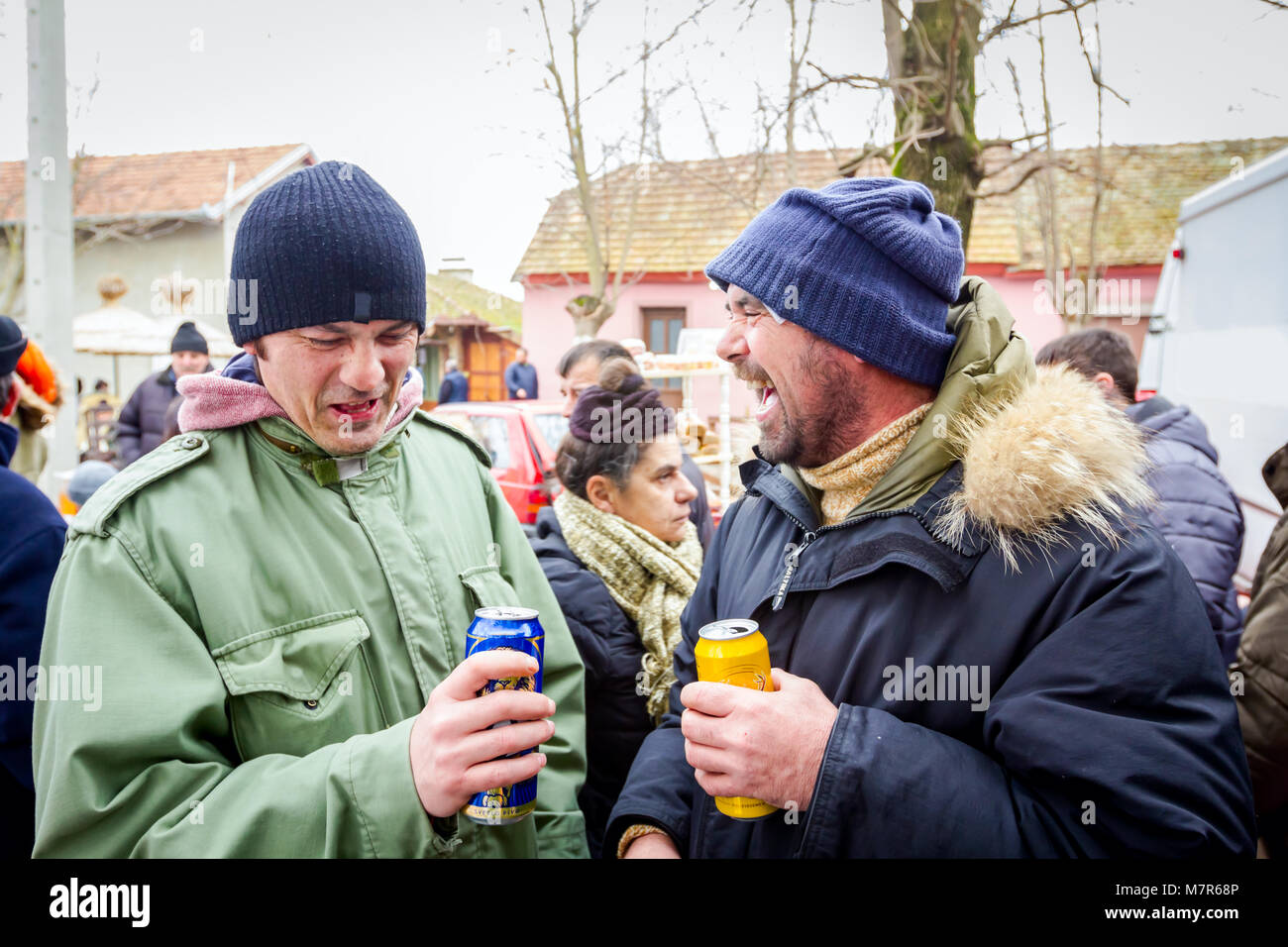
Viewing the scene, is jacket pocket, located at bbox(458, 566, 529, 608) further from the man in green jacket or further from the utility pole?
the utility pole

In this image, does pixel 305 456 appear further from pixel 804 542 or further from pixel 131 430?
pixel 131 430

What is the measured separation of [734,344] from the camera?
6.38 ft

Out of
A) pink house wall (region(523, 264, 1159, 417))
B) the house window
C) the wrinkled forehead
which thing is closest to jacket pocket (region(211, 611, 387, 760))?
the wrinkled forehead

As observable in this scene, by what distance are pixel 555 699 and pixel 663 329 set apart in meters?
17.3

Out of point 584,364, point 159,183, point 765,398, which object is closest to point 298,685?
point 765,398

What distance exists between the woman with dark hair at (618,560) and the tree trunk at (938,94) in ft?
5.54

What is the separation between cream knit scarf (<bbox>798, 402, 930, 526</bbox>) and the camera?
5.84ft

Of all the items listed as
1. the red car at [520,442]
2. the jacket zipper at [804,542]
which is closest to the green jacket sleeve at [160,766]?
the jacket zipper at [804,542]

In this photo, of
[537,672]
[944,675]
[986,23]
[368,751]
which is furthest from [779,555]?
[986,23]

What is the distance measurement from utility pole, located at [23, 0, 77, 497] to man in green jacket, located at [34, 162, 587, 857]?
2.98m

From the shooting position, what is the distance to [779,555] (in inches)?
72.2
